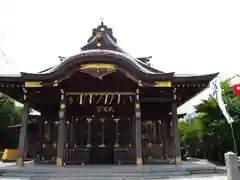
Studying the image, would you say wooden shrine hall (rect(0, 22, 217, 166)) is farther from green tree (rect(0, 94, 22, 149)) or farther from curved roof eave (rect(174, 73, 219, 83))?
green tree (rect(0, 94, 22, 149))

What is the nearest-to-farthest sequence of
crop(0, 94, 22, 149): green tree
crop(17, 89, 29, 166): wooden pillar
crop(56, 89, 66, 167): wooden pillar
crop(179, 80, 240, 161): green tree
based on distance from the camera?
crop(56, 89, 66, 167): wooden pillar < crop(17, 89, 29, 166): wooden pillar < crop(179, 80, 240, 161): green tree < crop(0, 94, 22, 149): green tree

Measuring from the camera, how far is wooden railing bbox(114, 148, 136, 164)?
1252cm

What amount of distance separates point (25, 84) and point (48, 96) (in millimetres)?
1502

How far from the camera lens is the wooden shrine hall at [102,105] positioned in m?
11.2

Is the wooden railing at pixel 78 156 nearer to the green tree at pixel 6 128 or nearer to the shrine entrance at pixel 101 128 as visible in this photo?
the shrine entrance at pixel 101 128

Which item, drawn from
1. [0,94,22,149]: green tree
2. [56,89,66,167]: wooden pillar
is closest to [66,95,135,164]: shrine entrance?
[56,89,66,167]: wooden pillar

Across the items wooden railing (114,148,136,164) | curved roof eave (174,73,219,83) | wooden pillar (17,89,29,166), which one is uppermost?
curved roof eave (174,73,219,83)

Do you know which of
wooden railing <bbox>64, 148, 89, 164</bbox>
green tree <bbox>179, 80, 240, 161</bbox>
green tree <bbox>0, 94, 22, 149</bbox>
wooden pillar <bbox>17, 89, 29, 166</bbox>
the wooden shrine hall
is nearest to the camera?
the wooden shrine hall

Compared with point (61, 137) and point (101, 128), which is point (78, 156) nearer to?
point (101, 128)

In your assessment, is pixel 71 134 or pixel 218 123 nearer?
pixel 71 134

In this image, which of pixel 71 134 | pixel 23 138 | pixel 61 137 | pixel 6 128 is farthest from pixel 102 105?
pixel 6 128

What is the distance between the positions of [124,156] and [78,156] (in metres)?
2.46

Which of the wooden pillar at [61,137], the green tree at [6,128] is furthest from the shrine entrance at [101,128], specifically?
the green tree at [6,128]

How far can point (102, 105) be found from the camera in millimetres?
13406
